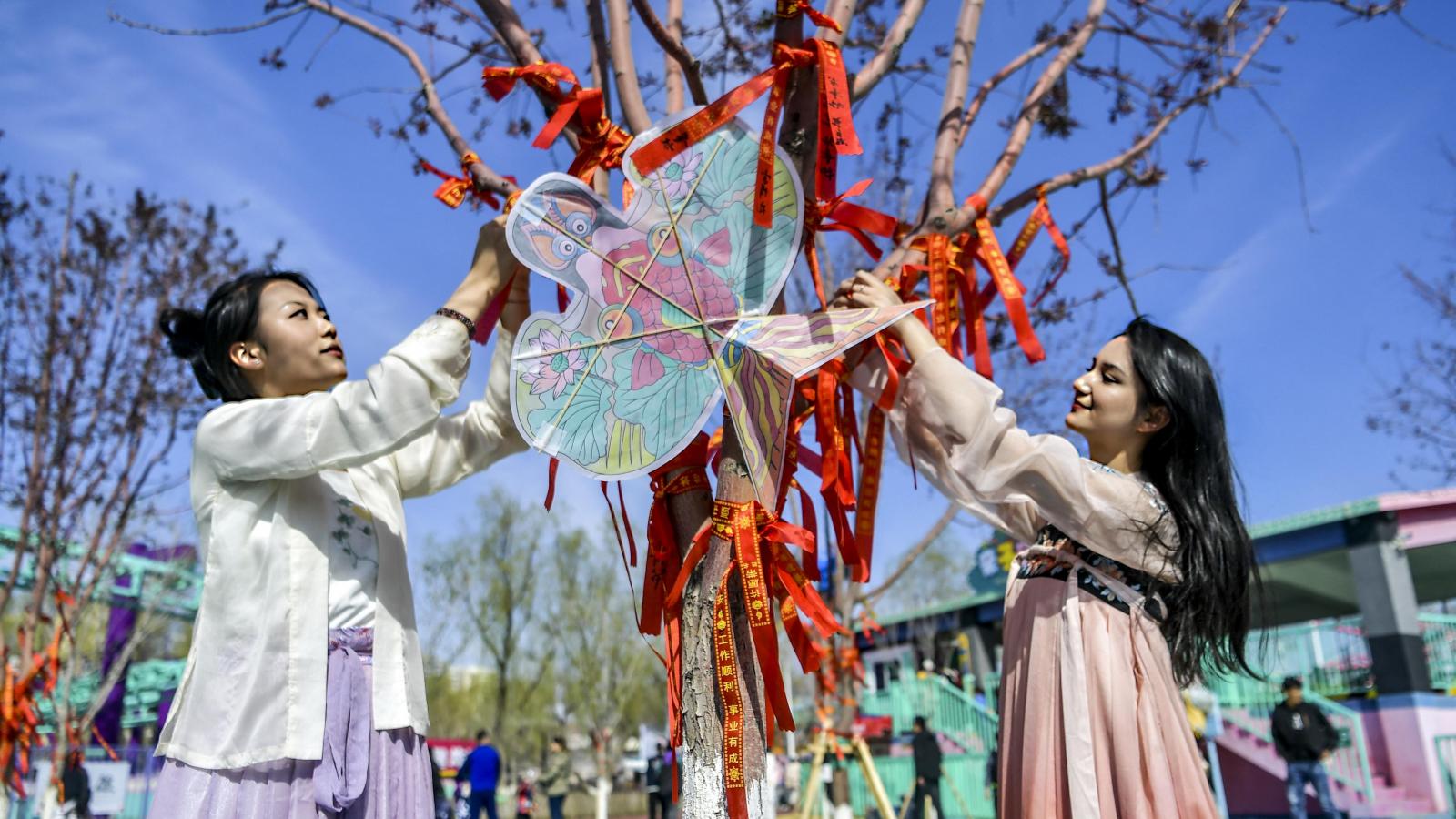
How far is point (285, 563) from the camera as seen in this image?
1.91 metres

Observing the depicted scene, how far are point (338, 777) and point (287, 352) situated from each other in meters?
0.88

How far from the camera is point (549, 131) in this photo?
7.39 feet

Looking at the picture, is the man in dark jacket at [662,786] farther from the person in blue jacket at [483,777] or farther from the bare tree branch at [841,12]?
the bare tree branch at [841,12]

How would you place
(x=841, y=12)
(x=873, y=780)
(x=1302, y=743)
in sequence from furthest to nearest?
(x=1302, y=743) → (x=873, y=780) → (x=841, y=12)

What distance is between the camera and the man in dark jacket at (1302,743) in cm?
780

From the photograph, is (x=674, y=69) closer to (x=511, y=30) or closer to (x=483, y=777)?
(x=511, y=30)

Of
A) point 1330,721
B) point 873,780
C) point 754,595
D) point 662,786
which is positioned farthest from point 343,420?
point 1330,721

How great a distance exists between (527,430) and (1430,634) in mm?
13849

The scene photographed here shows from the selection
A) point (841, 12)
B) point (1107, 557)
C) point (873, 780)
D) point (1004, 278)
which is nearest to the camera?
point (1107, 557)

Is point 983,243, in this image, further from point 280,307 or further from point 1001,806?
point 280,307

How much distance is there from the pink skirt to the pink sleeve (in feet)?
0.51

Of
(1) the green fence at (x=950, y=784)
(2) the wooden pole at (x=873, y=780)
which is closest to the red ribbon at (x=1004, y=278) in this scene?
(2) the wooden pole at (x=873, y=780)

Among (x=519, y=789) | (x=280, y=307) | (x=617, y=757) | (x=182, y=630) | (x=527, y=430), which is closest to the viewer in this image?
(x=527, y=430)

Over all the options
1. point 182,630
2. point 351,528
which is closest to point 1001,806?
point 351,528
